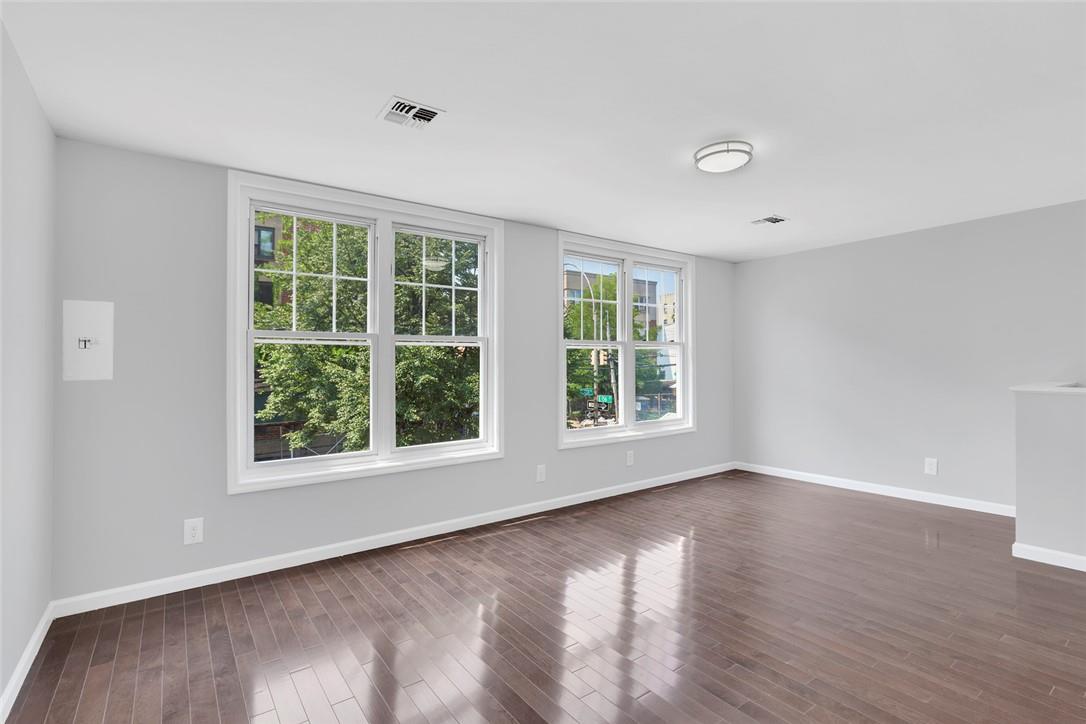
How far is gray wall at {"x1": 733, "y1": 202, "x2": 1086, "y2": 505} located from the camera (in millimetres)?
4199

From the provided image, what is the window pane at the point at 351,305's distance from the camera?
3635 mm

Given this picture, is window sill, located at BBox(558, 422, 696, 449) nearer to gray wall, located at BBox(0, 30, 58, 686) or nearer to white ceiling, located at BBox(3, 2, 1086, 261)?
white ceiling, located at BBox(3, 2, 1086, 261)

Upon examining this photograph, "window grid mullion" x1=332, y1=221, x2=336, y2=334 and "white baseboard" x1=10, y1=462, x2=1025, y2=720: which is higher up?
"window grid mullion" x1=332, y1=221, x2=336, y2=334

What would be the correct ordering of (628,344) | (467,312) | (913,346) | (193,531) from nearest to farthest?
1. (193,531)
2. (467,312)
3. (913,346)
4. (628,344)

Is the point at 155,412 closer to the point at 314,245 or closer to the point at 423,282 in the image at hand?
the point at 314,245

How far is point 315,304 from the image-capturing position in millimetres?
3539

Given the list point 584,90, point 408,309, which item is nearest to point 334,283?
point 408,309

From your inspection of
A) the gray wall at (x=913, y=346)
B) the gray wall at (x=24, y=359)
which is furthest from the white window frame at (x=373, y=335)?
the gray wall at (x=913, y=346)

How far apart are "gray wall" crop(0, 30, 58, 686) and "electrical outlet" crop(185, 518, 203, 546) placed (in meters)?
0.58

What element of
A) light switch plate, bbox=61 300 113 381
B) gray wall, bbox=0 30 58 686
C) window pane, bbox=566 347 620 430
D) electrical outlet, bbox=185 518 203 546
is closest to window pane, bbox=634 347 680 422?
window pane, bbox=566 347 620 430

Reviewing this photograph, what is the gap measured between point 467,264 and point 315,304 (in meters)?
1.28

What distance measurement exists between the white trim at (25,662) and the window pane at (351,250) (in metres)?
2.42

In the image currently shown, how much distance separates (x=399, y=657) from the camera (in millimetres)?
2318

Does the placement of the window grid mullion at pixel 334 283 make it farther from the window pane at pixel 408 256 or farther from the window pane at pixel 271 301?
the window pane at pixel 408 256
